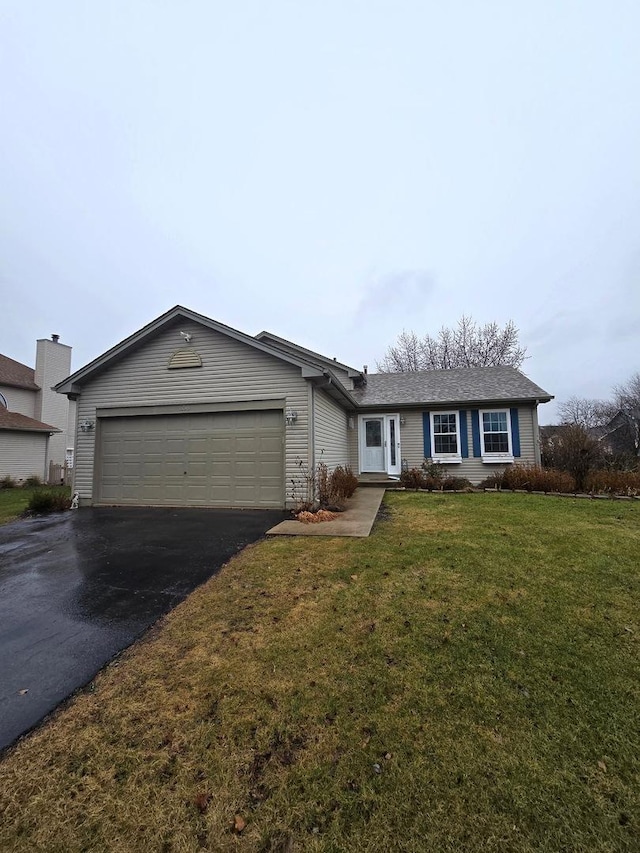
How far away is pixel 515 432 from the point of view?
1226 centimetres

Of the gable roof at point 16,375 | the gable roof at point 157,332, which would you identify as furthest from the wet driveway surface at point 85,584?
the gable roof at point 16,375

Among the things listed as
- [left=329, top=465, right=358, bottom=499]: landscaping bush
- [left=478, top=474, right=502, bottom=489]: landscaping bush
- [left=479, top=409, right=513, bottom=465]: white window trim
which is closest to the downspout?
[left=479, top=409, right=513, bottom=465]: white window trim

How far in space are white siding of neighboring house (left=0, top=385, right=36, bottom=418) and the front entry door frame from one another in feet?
58.9

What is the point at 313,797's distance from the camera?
67.1 inches

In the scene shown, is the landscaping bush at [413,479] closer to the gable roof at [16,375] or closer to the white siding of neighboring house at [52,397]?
the white siding of neighboring house at [52,397]

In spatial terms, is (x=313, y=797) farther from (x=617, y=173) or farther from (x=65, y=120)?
(x=617, y=173)

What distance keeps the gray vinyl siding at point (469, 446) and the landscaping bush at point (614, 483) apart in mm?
2057

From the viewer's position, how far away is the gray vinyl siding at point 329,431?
938 cm

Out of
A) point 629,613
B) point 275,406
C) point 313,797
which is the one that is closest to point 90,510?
point 275,406

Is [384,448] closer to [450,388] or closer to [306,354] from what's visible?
[450,388]

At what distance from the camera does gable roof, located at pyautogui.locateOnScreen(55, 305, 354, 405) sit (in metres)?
8.78

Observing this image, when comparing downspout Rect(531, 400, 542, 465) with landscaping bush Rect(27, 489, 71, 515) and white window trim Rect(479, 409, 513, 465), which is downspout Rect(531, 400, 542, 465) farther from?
landscaping bush Rect(27, 489, 71, 515)

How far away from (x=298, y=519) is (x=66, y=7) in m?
11.6

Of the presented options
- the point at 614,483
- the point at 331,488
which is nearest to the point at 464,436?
the point at 614,483
